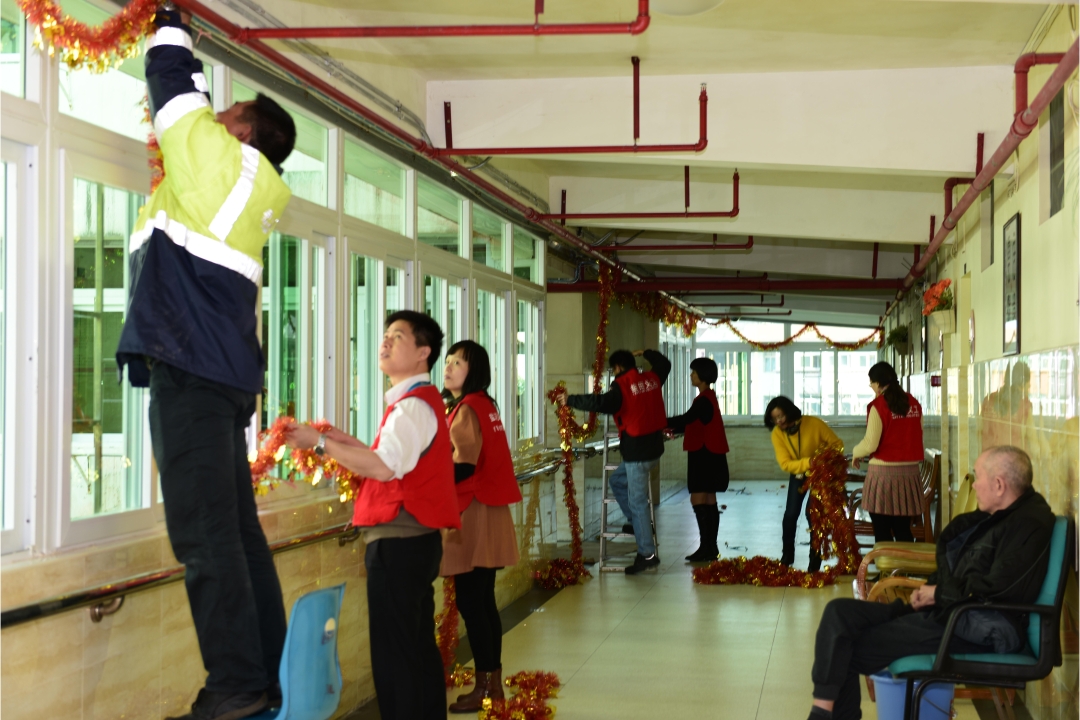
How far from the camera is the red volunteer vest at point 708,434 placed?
1006 cm

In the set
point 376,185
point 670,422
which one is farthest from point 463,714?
point 670,422

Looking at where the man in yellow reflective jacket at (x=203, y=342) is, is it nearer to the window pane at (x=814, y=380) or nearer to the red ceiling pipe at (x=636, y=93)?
the red ceiling pipe at (x=636, y=93)

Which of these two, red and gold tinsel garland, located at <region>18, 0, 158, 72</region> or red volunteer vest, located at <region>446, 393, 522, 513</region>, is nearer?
red and gold tinsel garland, located at <region>18, 0, 158, 72</region>

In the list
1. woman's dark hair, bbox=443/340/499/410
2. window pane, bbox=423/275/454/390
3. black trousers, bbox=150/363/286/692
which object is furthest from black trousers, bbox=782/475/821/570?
black trousers, bbox=150/363/286/692

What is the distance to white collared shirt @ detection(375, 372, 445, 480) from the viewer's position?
340 centimetres

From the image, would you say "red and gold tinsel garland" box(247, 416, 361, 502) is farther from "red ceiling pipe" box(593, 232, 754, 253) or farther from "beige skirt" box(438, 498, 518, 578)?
"red ceiling pipe" box(593, 232, 754, 253)

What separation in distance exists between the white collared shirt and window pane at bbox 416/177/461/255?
283 cm

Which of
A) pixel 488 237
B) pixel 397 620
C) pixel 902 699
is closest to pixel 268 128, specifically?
pixel 397 620

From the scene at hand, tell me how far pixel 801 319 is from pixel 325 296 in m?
17.9

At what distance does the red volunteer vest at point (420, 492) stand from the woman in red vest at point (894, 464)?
526 centimetres

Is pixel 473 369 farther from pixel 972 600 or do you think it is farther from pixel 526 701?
pixel 972 600

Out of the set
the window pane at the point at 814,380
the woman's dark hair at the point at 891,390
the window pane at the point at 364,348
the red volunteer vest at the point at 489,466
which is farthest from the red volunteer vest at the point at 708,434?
the window pane at the point at 814,380

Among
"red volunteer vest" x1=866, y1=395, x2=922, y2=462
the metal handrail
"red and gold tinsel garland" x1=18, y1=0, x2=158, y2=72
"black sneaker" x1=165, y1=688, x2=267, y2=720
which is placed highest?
"red and gold tinsel garland" x1=18, y1=0, x2=158, y2=72

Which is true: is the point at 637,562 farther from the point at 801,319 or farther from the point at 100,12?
the point at 801,319
